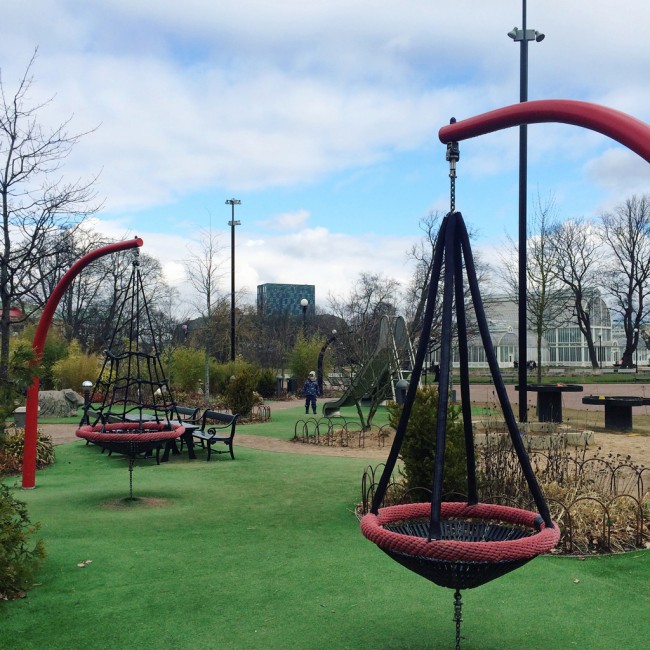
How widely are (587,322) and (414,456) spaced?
4952cm

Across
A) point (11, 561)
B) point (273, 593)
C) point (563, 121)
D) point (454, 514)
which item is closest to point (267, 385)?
point (273, 593)

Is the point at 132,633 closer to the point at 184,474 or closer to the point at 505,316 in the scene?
the point at 184,474

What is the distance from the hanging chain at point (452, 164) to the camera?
12.8ft

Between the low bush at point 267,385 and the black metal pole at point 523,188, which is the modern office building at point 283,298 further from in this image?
the black metal pole at point 523,188

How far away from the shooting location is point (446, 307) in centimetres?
355

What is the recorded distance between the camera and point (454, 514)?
4.30 meters

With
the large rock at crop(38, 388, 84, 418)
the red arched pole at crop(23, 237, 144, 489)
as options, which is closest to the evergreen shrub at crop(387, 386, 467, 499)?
the red arched pole at crop(23, 237, 144, 489)

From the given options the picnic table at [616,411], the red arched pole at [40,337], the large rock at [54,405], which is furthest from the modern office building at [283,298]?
the red arched pole at [40,337]

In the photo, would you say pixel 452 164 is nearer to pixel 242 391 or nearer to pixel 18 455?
pixel 18 455

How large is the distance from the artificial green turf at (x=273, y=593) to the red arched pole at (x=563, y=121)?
302 cm

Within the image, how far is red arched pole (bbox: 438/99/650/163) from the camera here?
3.29m

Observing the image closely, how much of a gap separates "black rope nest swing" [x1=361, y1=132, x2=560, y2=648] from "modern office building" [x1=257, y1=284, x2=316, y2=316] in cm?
5404

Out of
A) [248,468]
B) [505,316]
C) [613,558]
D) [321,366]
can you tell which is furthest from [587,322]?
[613,558]

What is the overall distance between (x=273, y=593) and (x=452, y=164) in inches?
130
